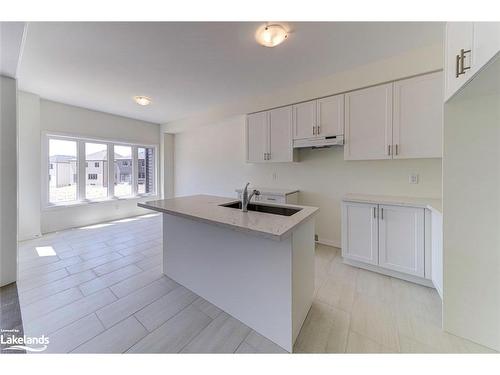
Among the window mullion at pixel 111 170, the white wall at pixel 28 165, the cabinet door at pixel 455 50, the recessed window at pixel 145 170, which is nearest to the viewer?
the cabinet door at pixel 455 50

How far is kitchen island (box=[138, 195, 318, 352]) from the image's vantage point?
4.38ft

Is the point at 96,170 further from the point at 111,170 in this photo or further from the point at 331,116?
the point at 331,116

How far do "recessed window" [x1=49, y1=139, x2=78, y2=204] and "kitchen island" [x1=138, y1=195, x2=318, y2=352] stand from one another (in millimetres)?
3704

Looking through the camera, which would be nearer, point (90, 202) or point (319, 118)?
point (319, 118)

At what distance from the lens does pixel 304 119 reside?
10.1ft

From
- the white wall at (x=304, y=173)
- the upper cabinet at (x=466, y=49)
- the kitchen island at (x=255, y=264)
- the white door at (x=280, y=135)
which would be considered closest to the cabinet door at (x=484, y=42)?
the upper cabinet at (x=466, y=49)

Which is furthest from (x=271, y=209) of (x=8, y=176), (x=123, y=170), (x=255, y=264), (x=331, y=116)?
(x=123, y=170)

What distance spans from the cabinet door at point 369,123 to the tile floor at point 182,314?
1532 mm

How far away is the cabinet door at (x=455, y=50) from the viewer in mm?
1183

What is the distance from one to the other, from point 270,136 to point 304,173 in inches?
35.5

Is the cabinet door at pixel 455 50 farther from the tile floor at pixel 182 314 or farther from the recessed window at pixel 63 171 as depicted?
the recessed window at pixel 63 171

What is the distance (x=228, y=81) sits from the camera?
9.98 feet

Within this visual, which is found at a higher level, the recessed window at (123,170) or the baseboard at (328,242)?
the recessed window at (123,170)
